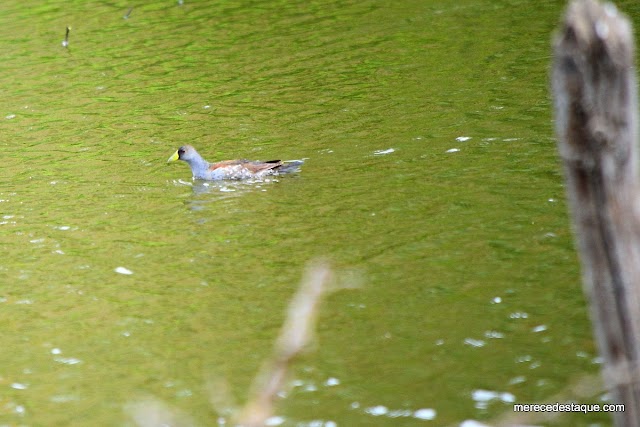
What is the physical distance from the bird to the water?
164 mm

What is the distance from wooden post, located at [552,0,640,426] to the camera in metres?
3.75

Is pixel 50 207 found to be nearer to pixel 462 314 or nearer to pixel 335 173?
pixel 335 173

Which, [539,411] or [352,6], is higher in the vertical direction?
[352,6]

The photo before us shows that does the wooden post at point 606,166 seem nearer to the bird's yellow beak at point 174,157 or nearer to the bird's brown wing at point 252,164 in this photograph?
the bird's brown wing at point 252,164

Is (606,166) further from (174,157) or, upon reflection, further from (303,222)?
(174,157)

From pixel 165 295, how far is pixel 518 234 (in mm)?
3478

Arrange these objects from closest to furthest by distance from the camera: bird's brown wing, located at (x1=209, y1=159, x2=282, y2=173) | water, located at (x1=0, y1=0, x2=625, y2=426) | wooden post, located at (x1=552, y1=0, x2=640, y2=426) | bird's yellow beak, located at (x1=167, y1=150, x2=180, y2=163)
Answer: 1. wooden post, located at (x1=552, y1=0, x2=640, y2=426)
2. water, located at (x1=0, y1=0, x2=625, y2=426)
3. bird's brown wing, located at (x1=209, y1=159, x2=282, y2=173)
4. bird's yellow beak, located at (x1=167, y1=150, x2=180, y2=163)

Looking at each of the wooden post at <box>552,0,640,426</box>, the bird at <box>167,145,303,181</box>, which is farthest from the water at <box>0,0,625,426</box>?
the wooden post at <box>552,0,640,426</box>

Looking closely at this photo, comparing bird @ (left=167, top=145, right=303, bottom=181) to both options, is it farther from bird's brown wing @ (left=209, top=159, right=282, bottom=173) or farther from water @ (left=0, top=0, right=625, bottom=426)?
water @ (left=0, top=0, right=625, bottom=426)

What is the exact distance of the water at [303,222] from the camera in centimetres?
664

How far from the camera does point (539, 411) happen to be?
573cm

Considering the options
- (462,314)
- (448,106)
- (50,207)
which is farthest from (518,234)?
(50,207)

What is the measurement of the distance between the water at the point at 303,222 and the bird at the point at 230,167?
0.16m

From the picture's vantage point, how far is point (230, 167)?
1121 cm
